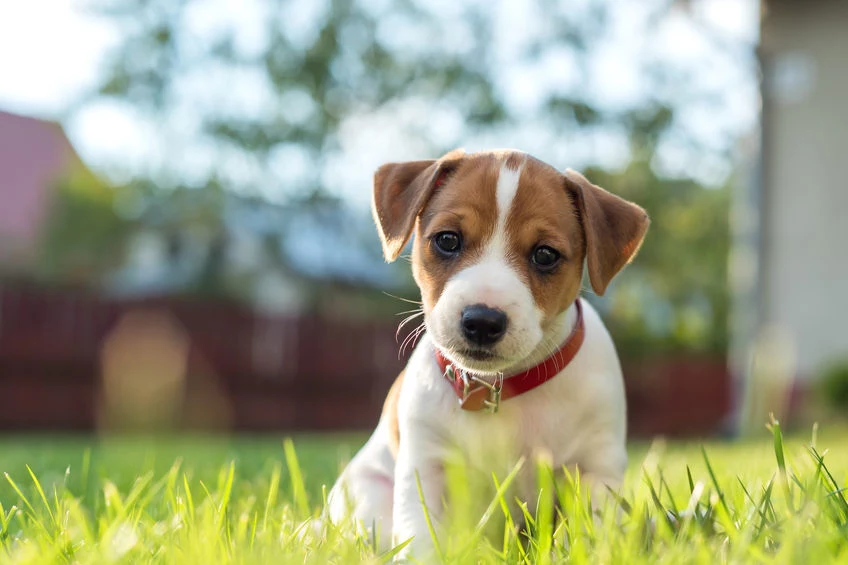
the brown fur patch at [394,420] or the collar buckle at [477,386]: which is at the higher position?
the collar buckle at [477,386]

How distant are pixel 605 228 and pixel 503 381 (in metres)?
0.70

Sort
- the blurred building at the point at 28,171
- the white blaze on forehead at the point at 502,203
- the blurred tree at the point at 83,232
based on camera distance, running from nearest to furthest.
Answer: the white blaze on forehead at the point at 502,203
the blurred tree at the point at 83,232
the blurred building at the point at 28,171

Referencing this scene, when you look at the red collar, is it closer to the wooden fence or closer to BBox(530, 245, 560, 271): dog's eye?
BBox(530, 245, 560, 271): dog's eye

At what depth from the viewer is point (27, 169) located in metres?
28.2

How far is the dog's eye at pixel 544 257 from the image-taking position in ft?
10.3

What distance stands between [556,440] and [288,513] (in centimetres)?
97

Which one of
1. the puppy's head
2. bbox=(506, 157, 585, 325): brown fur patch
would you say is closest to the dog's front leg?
the puppy's head

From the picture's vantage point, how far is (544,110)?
67.3ft

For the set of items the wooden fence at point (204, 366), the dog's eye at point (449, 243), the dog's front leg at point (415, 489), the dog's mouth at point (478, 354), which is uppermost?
the dog's eye at point (449, 243)

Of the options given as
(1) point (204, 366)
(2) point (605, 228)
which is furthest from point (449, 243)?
(1) point (204, 366)

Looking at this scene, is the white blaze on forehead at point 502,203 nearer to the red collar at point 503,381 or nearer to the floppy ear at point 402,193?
the floppy ear at point 402,193

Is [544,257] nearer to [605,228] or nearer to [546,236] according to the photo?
[546,236]

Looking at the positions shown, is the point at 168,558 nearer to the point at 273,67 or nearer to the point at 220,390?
the point at 220,390

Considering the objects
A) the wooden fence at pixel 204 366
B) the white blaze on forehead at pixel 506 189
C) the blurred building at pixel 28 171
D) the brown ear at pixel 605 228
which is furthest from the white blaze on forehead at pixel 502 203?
the blurred building at pixel 28 171
